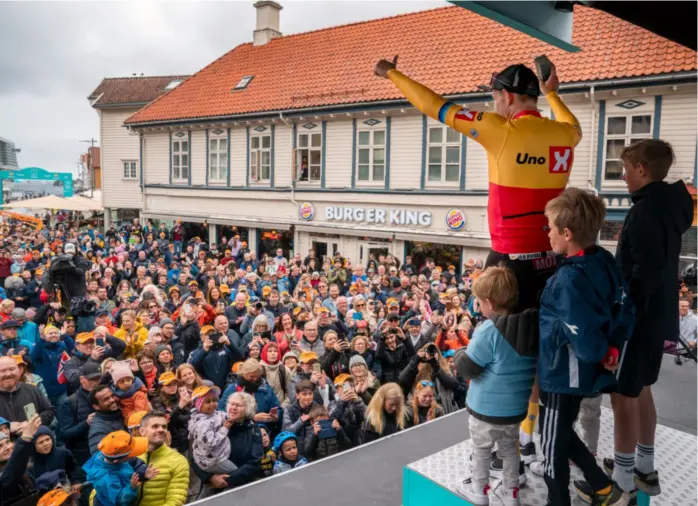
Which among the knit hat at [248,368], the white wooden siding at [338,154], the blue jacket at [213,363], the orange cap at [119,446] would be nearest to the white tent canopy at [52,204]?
the white wooden siding at [338,154]

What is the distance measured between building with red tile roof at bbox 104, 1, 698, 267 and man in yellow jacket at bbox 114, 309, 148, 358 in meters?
9.17

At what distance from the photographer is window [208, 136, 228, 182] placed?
2088 centimetres

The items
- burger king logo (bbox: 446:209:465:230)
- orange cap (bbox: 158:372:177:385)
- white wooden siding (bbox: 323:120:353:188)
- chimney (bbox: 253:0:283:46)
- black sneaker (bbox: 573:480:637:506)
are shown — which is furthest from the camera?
chimney (bbox: 253:0:283:46)

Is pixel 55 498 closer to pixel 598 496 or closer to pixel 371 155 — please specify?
pixel 598 496

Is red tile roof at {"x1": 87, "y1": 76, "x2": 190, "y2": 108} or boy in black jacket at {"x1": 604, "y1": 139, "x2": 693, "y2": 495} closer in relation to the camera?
boy in black jacket at {"x1": 604, "y1": 139, "x2": 693, "y2": 495}

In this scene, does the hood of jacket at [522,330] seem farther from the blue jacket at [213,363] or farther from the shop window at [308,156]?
the shop window at [308,156]

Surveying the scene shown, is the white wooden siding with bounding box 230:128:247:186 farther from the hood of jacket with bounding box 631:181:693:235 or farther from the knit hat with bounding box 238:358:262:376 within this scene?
the hood of jacket with bounding box 631:181:693:235

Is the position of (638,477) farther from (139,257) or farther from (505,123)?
(139,257)

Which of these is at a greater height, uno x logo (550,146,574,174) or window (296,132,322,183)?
window (296,132,322,183)

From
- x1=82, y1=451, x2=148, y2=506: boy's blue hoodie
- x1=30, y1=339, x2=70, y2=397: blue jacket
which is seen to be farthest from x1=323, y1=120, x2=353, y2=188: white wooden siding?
x1=82, y1=451, x2=148, y2=506: boy's blue hoodie

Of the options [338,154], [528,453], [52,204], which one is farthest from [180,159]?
[528,453]

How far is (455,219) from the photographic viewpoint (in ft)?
50.5

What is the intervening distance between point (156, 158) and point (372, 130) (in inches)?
430

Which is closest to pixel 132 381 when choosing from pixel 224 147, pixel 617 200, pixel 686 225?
pixel 686 225
